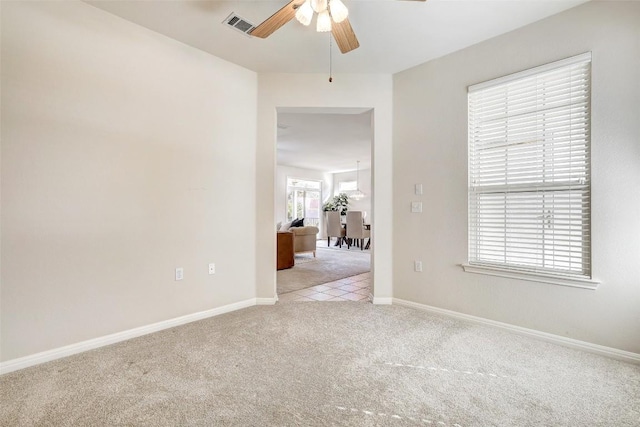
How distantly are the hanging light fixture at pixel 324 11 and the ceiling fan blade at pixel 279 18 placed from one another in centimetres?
5

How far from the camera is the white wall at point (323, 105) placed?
3305 millimetres

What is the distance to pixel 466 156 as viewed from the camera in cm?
282

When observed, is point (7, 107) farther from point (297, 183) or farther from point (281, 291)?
point (297, 183)

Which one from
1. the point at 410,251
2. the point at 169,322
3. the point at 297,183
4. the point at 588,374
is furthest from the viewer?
the point at 297,183

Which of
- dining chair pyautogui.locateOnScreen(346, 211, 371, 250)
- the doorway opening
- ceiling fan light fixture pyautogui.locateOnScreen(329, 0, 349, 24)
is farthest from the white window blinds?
dining chair pyautogui.locateOnScreen(346, 211, 371, 250)

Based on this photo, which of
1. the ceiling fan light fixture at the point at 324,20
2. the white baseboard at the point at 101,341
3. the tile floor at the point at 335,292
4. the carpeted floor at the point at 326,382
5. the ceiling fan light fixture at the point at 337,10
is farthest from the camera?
the tile floor at the point at 335,292

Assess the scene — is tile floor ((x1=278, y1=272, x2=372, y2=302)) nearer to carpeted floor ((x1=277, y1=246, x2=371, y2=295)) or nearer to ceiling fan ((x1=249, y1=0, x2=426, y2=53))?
carpeted floor ((x1=277, y1=246, x2=371, y2=295))

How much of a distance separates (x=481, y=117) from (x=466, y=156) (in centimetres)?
39

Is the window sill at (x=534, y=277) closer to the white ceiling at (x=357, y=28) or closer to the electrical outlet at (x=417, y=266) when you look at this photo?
the electrical outlet at (x=417, y=266)

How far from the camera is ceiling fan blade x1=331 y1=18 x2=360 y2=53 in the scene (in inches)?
74.0

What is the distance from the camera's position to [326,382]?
1.76 metres

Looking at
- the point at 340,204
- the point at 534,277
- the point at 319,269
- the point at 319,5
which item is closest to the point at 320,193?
the point at 340,204

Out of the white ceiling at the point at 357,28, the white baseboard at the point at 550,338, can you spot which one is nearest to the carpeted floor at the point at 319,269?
the white baseboard at the point at 550,338

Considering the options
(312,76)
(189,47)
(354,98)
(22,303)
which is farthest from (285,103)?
(22,303)
